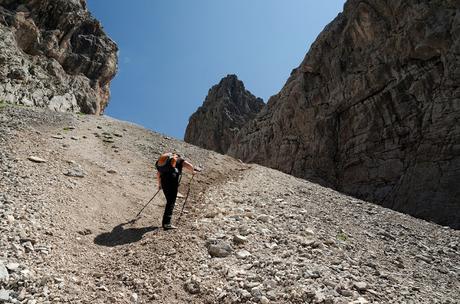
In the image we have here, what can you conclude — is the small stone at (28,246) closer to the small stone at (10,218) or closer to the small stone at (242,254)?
the small stone at (10,218)

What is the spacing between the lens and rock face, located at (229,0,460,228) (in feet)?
114

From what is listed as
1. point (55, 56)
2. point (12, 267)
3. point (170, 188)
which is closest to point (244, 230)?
point (170, 188)

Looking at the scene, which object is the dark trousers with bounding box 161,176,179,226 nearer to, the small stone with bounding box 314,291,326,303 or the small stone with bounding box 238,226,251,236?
the small stone with bounding box 238,226,251,236

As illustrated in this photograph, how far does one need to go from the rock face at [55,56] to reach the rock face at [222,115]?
32.3 metres

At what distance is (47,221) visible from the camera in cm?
930

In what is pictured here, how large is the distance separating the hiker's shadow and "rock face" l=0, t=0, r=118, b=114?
48.0 m

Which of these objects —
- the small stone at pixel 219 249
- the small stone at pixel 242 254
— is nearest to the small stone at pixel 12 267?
the small stone at pixel 219 249

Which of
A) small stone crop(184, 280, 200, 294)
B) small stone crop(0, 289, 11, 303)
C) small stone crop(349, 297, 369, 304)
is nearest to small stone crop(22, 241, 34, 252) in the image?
small stone crop(0, 289, 11, 303)

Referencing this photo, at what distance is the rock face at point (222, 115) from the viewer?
10594 centimetres

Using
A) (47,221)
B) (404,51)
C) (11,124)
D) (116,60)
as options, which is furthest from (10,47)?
(47,221)

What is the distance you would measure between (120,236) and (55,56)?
6956 centimetres

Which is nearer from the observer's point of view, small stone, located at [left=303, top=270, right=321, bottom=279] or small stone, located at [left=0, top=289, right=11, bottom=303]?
small stone, located at [left=0, top=289, right=11, bottom=303]

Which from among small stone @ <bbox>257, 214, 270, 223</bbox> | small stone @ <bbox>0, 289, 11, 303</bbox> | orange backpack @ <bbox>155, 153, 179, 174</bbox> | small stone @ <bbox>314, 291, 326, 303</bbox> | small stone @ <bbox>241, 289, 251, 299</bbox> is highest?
orange backpack @ <bbox>155, 153, 179, 174</bbox>

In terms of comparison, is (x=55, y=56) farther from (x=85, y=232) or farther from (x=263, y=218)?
(x=263, y=218)
